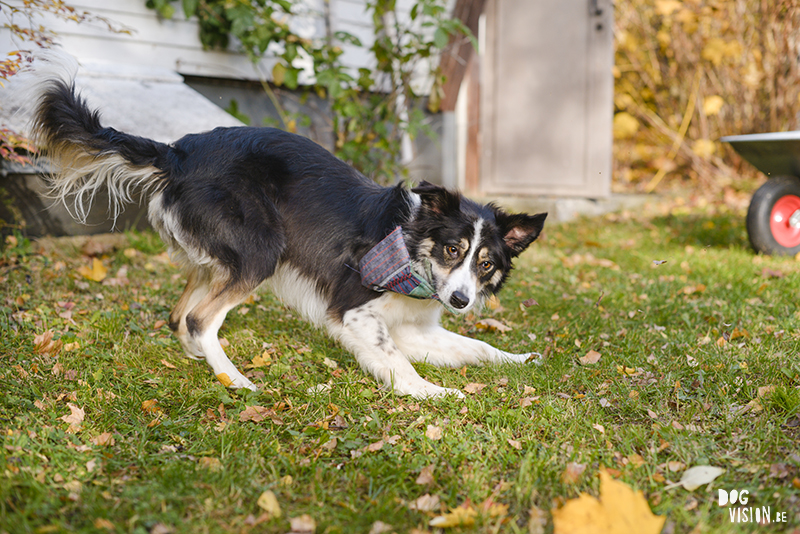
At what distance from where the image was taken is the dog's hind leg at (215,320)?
2.98 m

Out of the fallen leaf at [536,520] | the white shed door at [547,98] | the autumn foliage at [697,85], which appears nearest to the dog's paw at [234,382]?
the fallen leaf at [536,520]

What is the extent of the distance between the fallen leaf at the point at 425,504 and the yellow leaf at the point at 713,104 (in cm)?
939

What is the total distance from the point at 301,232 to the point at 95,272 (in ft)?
6.26

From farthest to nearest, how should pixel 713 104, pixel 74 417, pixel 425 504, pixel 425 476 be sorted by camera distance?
pixel 713 104, pixel 74 417, pixel 425 476, pixel 425 504

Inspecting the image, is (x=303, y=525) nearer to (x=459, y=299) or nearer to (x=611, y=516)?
(x=611, y=516)

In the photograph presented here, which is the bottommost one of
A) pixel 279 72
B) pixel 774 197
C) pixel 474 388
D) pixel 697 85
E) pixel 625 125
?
pixel 474 388

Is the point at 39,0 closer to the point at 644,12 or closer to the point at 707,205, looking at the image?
the point at 707,205

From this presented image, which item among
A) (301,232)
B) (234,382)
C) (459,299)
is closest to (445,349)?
(459,299)

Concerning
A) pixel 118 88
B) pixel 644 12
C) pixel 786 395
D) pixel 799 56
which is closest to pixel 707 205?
pixel 799 56

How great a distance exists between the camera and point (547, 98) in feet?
26.3

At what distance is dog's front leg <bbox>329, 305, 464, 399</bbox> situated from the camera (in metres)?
2.88

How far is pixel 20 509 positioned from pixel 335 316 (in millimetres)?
1671

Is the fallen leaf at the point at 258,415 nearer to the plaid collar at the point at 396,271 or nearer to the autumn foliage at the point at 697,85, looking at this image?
the plaid collar at the point at 396,271

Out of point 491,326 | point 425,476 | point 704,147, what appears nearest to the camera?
point 425,476
